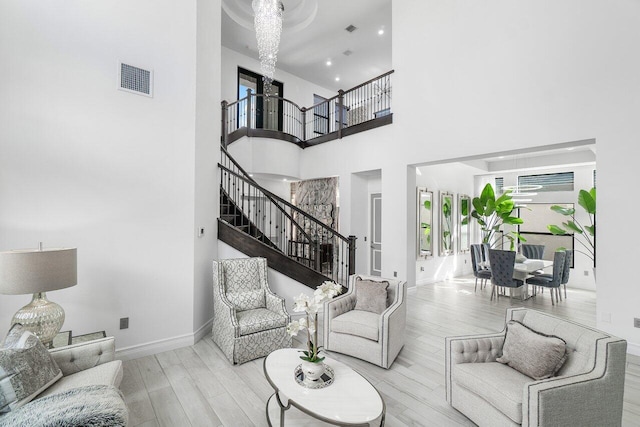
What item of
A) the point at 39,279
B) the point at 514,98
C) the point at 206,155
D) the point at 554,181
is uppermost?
the point at 514,98

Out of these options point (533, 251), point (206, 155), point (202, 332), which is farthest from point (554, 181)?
point (202, 332)

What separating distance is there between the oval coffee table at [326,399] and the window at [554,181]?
821cm

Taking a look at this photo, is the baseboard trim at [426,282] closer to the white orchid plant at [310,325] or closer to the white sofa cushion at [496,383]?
the white sofa cushion at [496,383]

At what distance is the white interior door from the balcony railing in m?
1.78

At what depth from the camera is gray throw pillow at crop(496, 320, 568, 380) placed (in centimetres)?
206

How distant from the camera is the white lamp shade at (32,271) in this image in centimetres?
212

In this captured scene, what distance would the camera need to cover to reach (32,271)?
85.1 inches

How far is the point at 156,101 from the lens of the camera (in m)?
3.39

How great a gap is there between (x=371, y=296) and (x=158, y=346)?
260 centimetres

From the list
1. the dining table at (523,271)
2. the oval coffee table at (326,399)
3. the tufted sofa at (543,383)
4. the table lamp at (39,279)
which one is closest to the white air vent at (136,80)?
the table lamp at (39,279)

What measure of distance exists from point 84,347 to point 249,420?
142 centimetres

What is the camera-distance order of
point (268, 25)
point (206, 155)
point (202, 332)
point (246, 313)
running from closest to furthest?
point (246, 313)
point (202, 332)
point (206, 155)
point (268, 25)

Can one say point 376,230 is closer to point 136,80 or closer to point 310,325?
point 310,325

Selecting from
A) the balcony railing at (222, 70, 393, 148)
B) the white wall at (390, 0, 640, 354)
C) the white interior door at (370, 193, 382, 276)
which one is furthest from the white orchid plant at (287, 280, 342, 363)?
the white interior door at (370, 193, 382, 276)
